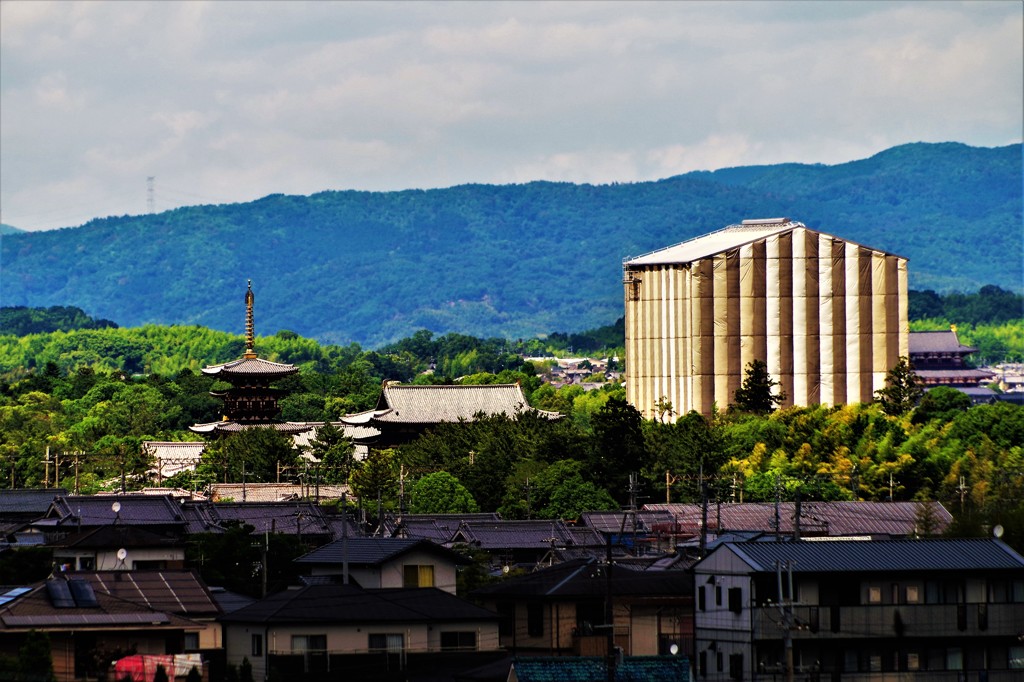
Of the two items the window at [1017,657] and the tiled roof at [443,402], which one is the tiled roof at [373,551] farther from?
the tiled roof at [443,402]

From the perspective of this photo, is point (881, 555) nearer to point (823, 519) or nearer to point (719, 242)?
point (823, 519)

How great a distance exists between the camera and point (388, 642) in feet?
152

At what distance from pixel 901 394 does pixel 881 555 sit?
51106mm

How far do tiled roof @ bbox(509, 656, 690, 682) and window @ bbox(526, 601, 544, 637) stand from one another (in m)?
6.76

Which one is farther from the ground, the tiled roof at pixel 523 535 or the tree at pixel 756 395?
the tree at pixel 756 395

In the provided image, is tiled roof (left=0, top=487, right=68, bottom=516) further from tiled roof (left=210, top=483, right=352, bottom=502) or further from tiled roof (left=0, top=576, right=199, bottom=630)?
tiled roof (left=0, top=576, right=199, bottom=630)

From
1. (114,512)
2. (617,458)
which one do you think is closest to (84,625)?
(114,512)

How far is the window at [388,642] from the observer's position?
4612cm

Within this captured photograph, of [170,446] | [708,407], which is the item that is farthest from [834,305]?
[170,446]

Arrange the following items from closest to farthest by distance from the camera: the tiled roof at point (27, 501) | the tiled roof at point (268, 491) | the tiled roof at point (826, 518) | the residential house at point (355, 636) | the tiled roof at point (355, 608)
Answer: the residential house at point (355, 636)
the tiled roof at point (355, 608)
the tiled roof at point (826, 518)
the tiled roof at point (27, 501)
the tiled roof at point (268, 491)

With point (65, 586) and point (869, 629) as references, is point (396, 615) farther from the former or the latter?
point (869, 629)

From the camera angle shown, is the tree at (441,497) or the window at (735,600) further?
the tree at (441,497)

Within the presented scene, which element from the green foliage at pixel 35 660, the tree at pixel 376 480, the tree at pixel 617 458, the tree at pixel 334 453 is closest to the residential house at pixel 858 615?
the green foliage at pixel 35 660

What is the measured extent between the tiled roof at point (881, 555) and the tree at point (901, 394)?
4546 cm
